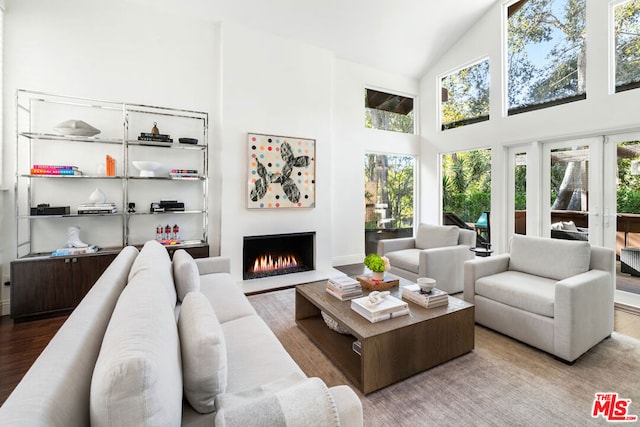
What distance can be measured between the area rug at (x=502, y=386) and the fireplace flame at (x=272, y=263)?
1931 millimetres

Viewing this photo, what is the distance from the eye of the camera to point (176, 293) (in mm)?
2000

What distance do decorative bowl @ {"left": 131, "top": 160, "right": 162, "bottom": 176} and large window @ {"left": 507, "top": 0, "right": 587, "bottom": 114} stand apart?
5.02m

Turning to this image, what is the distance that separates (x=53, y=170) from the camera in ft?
9.80

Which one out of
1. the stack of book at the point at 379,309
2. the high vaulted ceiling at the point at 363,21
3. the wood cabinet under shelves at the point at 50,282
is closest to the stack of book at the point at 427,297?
the stack of book at the point at 379,309

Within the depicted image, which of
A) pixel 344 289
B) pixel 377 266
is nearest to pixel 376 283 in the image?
pixel 377 266

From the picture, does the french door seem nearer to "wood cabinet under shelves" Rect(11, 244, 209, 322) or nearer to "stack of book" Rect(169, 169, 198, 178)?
"stack of book" Rect(169, 169, 198, 178)

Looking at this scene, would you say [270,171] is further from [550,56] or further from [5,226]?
[550,56]

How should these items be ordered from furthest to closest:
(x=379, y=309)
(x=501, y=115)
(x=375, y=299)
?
(x=501, y=115)
(x=375, y=299)
(x=379, y=309)

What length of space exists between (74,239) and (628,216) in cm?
621

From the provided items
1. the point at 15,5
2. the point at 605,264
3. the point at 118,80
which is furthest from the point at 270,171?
the point at 605,264

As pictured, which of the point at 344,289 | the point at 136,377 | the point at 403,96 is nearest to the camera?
the point at 136,377

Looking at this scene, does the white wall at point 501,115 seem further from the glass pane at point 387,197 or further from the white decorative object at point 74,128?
the white decorative object at point 74,128

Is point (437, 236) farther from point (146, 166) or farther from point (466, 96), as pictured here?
point (146, 166)

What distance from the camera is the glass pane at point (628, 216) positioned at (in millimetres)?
3195
